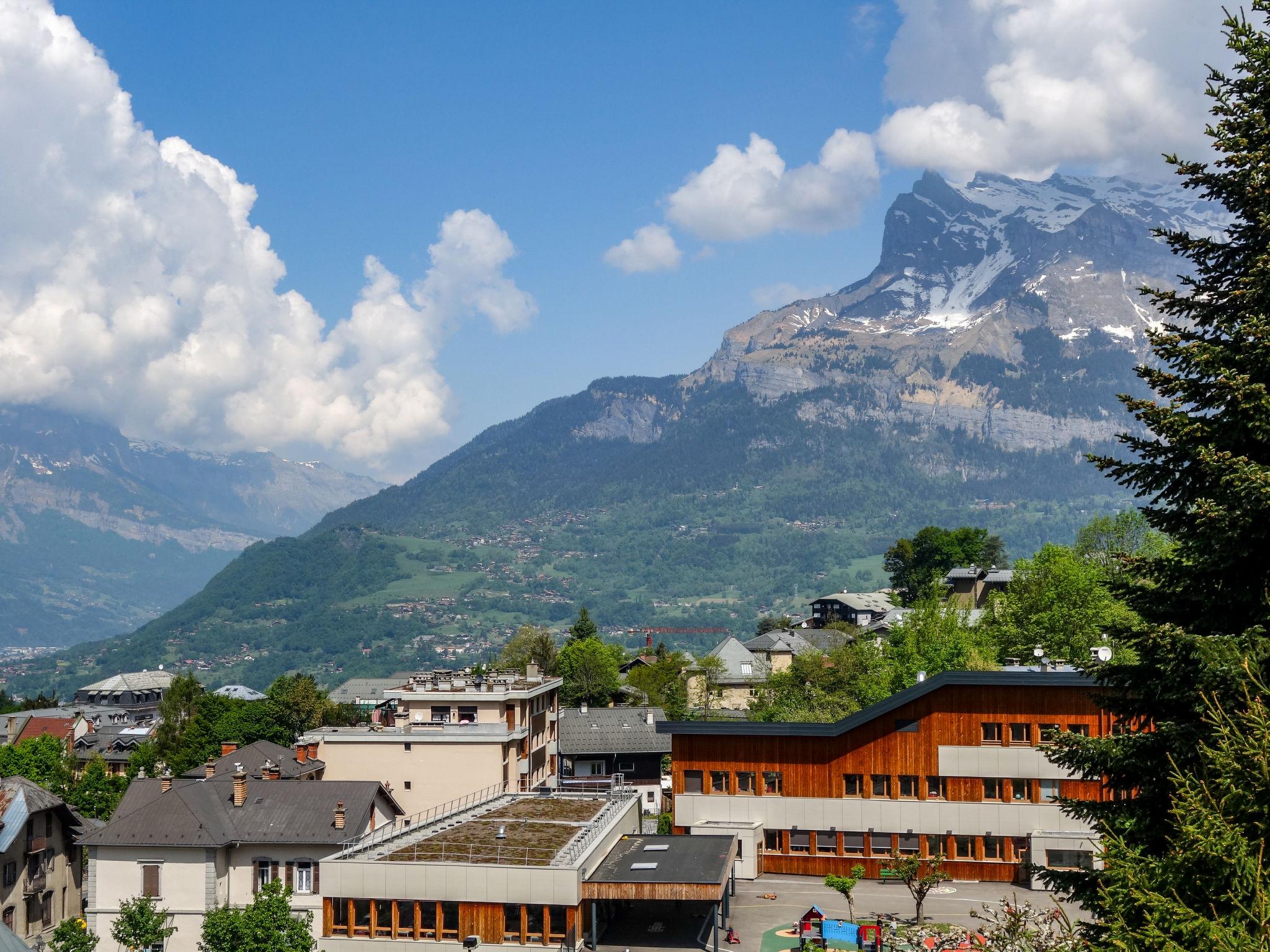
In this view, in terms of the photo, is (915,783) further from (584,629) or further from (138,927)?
(584,629)

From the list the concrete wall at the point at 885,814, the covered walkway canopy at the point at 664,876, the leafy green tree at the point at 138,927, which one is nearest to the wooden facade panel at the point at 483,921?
the covered walkway canopy at the point at 664,876

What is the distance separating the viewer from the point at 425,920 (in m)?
41.4

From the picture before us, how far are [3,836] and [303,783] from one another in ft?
53.4

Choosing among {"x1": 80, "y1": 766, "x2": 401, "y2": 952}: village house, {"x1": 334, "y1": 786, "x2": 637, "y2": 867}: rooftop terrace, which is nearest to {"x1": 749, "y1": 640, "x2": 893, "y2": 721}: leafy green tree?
{"x1": 334, "y1": 786, "x2": 637, "y2": 867}: rooftop terrace

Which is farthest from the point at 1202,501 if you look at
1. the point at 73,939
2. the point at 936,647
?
the point at 936,647

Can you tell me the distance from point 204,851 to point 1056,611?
5917 cm

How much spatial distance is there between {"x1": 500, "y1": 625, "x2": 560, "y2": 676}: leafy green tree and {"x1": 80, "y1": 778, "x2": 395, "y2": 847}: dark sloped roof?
66.0 m

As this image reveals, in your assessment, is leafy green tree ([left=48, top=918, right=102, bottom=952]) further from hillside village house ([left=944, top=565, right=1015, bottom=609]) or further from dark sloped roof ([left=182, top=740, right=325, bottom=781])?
hillside village house ([left=944, top=565, right=1015, bottom=609])

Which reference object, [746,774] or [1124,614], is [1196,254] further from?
[1124,614]

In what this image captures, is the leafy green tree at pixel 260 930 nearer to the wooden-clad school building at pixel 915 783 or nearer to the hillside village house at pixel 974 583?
the wooden-clad school building at pixel 915 783

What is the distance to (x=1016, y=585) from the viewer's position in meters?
92.1

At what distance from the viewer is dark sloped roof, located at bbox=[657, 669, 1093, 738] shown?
174ft

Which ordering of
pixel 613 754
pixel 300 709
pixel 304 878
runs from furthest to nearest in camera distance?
pixel 300 709 → pixel 613 754 → pixel 304 878

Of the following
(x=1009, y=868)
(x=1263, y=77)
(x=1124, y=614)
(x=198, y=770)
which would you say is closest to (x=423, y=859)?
(x=1009, y=868)
